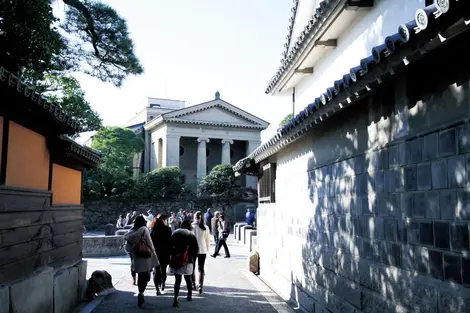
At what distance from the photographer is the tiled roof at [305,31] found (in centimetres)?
998

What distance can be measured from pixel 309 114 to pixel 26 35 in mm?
7292

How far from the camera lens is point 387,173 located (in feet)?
17.2

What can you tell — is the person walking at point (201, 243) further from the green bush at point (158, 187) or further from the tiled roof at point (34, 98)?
the green bush at point (158, 187)

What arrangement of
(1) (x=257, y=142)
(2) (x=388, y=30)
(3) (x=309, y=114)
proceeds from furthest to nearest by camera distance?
(1) (x=257, y=142) → (2) (x=388, y=30) → (3) (x=309, y=114)

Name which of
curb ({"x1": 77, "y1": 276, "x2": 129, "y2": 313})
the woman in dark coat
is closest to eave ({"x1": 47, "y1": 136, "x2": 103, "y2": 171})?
the woman in dark coat

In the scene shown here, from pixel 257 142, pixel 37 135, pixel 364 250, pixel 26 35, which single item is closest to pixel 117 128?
pixel 257 142

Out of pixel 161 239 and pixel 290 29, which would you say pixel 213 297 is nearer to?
pixel 161 239

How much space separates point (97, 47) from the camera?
47.2 ft

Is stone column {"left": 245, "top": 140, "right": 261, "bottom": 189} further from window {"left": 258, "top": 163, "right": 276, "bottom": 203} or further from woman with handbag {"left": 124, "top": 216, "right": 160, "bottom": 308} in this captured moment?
woman with handbag {"left": 124, "top": 216, "right": 160, "bottom": 308}

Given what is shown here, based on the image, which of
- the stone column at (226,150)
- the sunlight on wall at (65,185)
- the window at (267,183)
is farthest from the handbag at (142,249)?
the stone column at (226,150)

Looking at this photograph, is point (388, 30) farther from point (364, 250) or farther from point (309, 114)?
point (364, 250)

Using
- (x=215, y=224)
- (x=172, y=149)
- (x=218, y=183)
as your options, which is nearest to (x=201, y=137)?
(x=172, y=149)

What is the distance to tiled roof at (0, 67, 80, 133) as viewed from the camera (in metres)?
5.33

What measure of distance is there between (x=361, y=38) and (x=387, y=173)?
5927 mm
